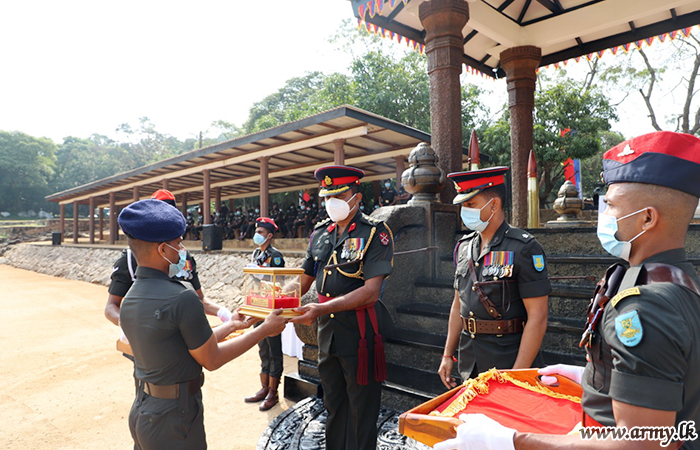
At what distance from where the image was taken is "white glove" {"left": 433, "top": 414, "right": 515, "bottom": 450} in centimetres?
111

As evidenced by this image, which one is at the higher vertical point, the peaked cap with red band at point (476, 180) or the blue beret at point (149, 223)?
the peaked cap with red band at point (476, 180)

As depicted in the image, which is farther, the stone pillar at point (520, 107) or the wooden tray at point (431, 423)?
the stone pillar at point (520, 107)

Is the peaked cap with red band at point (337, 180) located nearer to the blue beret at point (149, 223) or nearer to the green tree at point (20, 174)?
the blue beret at point (149, 223)

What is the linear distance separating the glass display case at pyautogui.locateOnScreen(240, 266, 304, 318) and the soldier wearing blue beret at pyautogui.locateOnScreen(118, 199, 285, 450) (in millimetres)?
475

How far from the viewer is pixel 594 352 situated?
1158 mm

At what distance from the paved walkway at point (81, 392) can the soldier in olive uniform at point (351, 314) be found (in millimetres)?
1370

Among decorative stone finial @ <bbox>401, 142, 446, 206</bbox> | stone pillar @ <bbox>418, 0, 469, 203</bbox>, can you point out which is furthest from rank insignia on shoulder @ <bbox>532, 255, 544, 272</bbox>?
stone pillar @ <bbox>418, 0, 469, 203</bbox>

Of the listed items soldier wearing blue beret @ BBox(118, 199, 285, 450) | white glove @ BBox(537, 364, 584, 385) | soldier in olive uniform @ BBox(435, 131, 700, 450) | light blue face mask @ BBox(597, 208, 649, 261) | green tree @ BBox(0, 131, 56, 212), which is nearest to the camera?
soldier in olive uniform @ BBox(435, 131, 700, 450)

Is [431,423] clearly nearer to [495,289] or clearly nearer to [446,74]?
[495,289]

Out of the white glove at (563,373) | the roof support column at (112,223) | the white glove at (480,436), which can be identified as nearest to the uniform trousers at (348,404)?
the white glove at (563,373)

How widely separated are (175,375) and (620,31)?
25.4 feet

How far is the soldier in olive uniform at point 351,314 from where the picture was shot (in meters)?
2.60

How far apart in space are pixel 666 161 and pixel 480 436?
91cm

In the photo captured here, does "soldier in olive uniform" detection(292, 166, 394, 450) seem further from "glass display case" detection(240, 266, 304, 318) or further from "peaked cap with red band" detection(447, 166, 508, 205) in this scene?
"peaked cap with red band" detection(447, 166, 508, 205)
